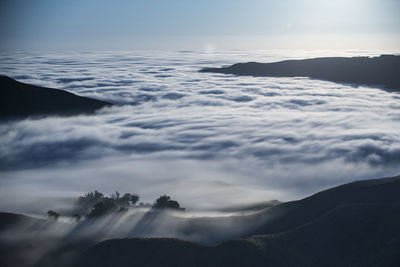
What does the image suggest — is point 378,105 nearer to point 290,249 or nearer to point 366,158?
point 366,158

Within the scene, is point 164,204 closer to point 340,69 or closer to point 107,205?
point 107,205

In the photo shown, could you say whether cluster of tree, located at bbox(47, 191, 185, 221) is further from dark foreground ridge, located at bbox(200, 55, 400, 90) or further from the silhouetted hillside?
dark foreground ridge, located at bbox(200, 55, 400, 90)

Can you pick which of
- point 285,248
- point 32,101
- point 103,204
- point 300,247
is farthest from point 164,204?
point 32,101

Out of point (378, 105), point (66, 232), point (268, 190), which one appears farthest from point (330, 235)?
point (378, 105)

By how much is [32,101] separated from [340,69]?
70368 mm

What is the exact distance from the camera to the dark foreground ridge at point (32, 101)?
170 feet

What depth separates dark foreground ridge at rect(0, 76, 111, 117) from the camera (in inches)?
2036

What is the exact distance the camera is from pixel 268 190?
1038 inches

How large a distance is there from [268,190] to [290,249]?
16405 millimetres

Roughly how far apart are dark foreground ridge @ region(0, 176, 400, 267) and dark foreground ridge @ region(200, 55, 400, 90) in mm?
73254

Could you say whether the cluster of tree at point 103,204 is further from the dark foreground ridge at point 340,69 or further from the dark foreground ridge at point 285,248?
the dark foreground ridge at point 340,69

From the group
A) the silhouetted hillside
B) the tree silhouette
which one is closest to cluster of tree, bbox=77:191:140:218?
the tree silhouette

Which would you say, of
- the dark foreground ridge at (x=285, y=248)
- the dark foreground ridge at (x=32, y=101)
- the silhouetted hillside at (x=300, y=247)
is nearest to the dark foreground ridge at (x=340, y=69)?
the dark foreground ridge at (x=32, y=101)

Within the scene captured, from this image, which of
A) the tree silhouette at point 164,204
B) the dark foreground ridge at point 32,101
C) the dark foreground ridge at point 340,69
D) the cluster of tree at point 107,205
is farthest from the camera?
the dark foreground ridge at point 340,69
